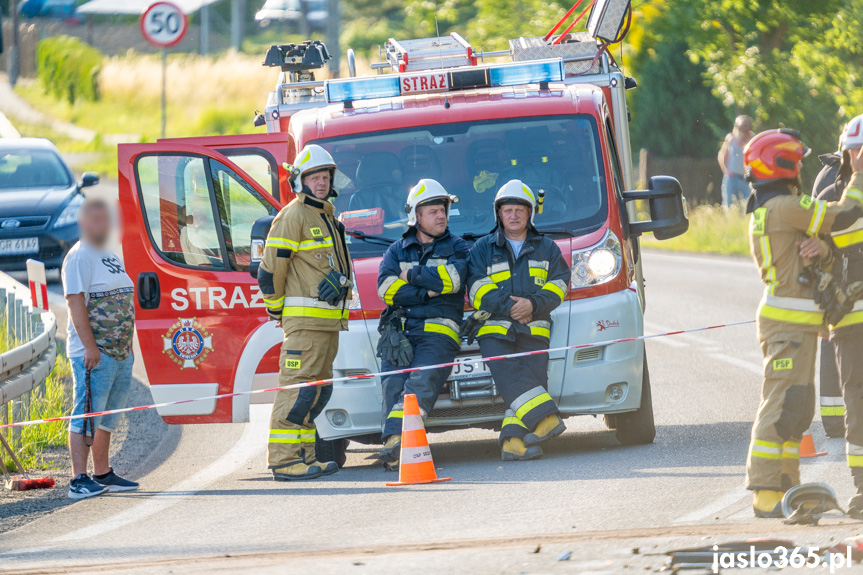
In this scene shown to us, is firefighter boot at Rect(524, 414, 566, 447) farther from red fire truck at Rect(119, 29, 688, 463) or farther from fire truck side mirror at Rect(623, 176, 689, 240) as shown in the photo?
fire truck side mirror at Rect(623, 176, 689, 240)

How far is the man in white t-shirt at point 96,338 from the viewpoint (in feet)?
28.3

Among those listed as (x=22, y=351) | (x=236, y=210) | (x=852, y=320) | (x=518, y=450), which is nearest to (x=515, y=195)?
(x=518, y=450)

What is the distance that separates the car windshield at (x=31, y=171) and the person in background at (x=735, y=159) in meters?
9.53

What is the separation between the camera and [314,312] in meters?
8.69

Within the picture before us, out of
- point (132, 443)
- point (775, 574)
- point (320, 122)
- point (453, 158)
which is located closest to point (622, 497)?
point (775, 574)

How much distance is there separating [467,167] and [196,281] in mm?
1834

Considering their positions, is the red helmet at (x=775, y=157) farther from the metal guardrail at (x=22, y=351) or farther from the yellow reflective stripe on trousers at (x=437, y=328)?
the metal guardrail at (x=22, y=351)

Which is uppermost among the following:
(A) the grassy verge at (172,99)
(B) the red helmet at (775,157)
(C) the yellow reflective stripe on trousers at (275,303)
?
(A) the grassy verge at (172,99)

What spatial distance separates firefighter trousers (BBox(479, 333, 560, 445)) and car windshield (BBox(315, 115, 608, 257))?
31.4 inches

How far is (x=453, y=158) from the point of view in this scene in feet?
30.6

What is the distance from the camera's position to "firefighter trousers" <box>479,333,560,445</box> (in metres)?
8.70

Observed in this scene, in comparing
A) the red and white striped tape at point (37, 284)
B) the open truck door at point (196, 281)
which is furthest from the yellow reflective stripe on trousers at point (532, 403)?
the red and white striped tape at point (37, 284)

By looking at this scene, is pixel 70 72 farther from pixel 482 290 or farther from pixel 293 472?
pixel 482 290

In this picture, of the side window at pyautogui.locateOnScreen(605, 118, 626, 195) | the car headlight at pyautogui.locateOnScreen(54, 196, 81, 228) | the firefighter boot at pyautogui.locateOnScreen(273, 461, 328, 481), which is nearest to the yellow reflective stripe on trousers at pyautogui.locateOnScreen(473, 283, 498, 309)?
the side window at pyautogui.locateOnScreen(605, 118, 626, 195)
